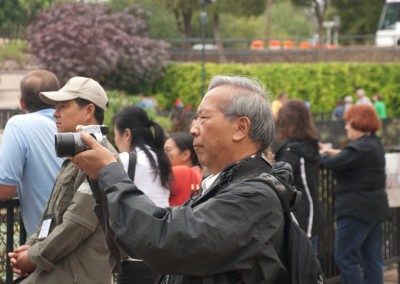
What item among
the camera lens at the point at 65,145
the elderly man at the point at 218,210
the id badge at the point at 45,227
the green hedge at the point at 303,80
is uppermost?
the camera lens at the point at 65,145

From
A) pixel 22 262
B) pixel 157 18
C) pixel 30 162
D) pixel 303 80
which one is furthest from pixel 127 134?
pixel 157 18

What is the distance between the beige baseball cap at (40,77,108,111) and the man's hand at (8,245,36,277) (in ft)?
2.57

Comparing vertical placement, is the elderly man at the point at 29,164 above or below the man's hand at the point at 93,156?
below

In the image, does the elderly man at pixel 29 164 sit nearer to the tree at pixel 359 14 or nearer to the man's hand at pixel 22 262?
the man's hand at pixel 22 262

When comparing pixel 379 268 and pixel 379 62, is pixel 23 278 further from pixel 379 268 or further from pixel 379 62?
pixel 379 62

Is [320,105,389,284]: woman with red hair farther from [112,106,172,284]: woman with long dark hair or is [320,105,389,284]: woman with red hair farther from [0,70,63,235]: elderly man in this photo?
[0,70,63,235]: elderly man

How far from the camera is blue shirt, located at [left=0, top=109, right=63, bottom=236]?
208 inches

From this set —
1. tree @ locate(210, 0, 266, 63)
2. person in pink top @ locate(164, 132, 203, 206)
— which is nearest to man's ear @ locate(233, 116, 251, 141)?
person in pink top @ locate(164, 132, 203, 206)

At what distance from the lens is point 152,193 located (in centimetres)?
604

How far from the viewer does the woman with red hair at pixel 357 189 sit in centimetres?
830

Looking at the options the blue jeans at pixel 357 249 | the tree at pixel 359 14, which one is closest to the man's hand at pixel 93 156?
the blue jeans at pixel 357 249

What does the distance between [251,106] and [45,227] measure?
1.65 m

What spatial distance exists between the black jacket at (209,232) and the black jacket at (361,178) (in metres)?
4.98

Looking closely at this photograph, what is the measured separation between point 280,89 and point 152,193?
31.0 metres
